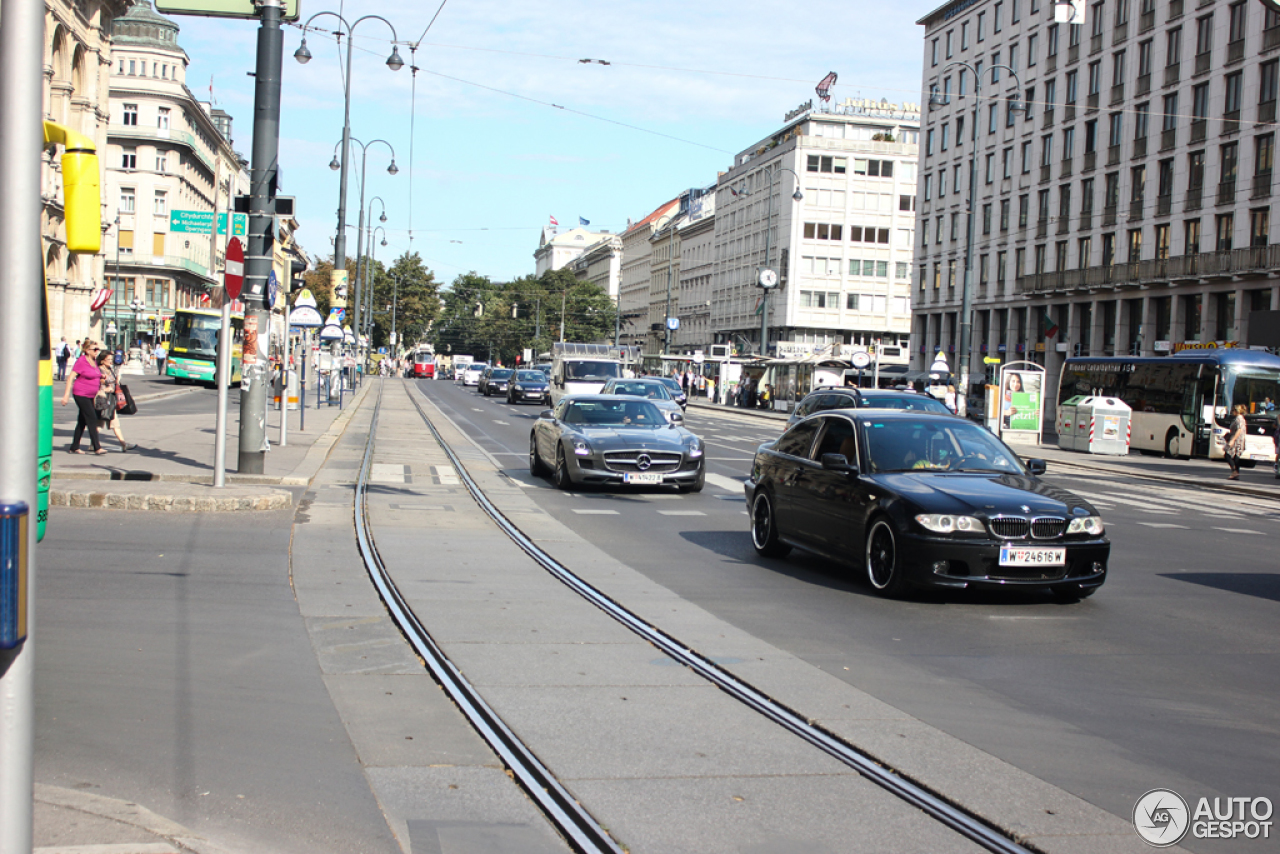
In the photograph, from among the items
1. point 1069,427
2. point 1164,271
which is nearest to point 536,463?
point 1069,427

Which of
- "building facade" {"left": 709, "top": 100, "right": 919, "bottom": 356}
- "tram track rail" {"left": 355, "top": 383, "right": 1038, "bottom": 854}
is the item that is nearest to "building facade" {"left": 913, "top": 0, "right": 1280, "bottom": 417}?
"building facade" {"left": 709, "top": 100, "right": 919, "bottom": 356}

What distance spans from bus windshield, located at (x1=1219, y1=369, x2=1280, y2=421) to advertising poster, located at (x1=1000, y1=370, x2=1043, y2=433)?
16.9 feet

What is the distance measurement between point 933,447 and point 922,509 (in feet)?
4.61

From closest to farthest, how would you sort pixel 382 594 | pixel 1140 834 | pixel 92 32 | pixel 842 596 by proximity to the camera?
pixel 1140 834
pixel 382 594
pixel 842 596
pixel 92 32

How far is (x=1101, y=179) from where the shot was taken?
2422 inches

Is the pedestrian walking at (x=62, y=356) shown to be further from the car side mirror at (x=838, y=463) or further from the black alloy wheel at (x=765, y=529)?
the car side mirror at (x=838, y=463)

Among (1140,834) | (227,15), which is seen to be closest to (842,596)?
(1140,834)

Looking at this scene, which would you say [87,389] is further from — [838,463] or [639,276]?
[639,276]

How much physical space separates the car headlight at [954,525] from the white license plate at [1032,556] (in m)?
0.25

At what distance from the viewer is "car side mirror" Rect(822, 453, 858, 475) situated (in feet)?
34.3

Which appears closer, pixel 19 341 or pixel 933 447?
pixel 19 341

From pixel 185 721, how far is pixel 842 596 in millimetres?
5560

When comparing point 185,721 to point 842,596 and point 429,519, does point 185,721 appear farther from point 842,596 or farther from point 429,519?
point 429,519

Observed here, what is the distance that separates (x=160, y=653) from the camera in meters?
6.80
